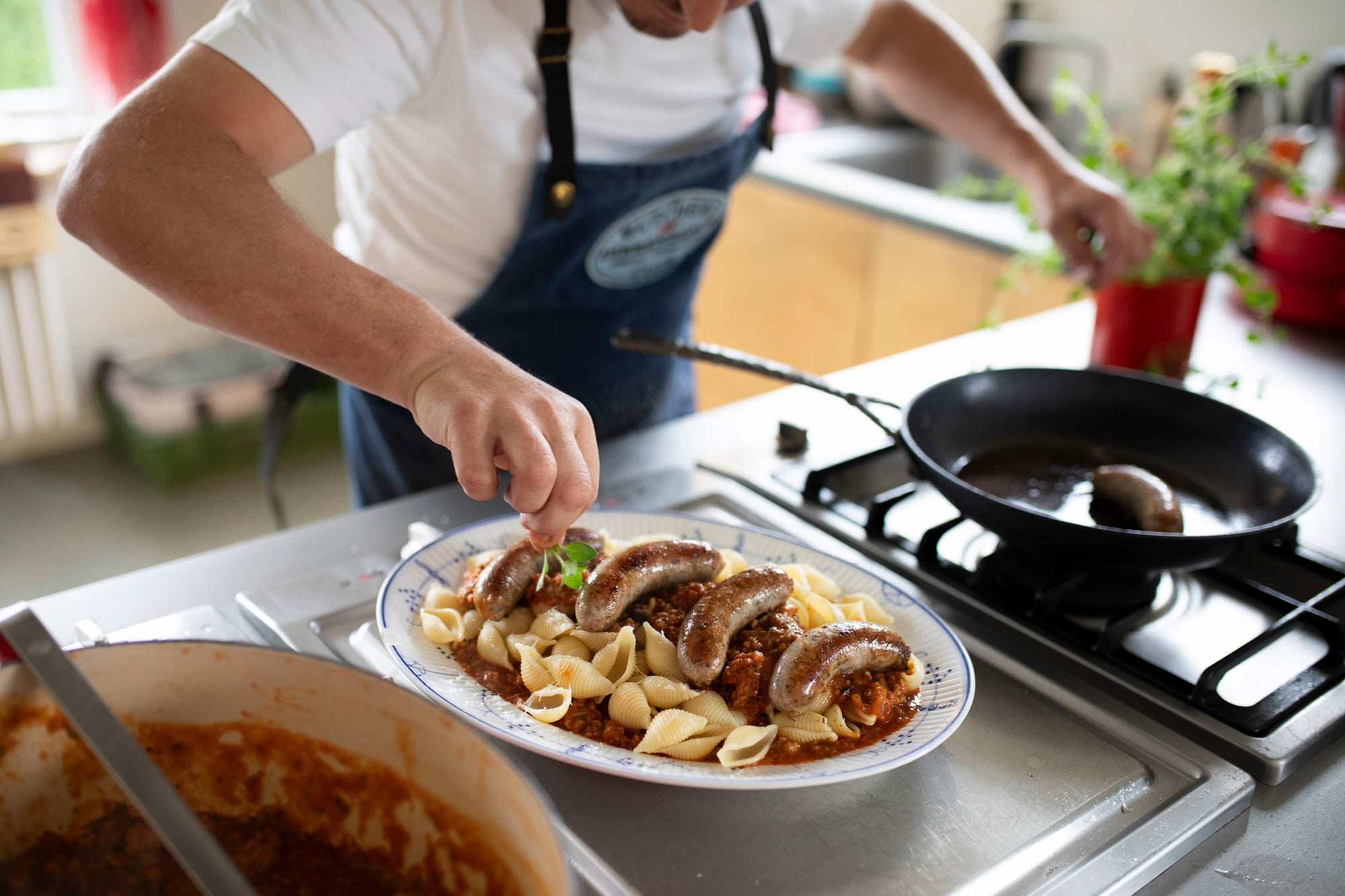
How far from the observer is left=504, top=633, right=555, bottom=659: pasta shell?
979mm

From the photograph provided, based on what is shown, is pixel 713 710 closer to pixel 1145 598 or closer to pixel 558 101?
pixel 1145 598

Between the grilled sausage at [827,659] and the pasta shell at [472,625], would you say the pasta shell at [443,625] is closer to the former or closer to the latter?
the pasta shell at [472,625]

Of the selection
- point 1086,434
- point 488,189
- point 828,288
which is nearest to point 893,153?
Result: point 828,288

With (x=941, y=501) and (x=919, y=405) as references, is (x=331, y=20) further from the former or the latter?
(x=941, y=501)

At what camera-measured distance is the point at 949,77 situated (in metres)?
1.92

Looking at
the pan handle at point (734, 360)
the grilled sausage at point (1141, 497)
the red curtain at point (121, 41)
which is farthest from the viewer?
the red curtain at point (121, 41)

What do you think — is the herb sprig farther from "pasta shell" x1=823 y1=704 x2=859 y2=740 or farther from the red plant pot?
the red plant pot

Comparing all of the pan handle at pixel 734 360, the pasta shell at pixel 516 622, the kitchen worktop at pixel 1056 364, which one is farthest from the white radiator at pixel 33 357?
the pasta shell at pixel 516 622

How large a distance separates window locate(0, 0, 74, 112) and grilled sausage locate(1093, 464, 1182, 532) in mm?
3637

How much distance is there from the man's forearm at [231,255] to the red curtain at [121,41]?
275 centimetres

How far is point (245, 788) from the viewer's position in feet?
2.73

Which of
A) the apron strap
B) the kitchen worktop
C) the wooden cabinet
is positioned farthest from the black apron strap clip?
the wooden cabinet

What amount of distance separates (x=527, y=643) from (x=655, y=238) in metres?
0.79

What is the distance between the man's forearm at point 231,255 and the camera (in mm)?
985
